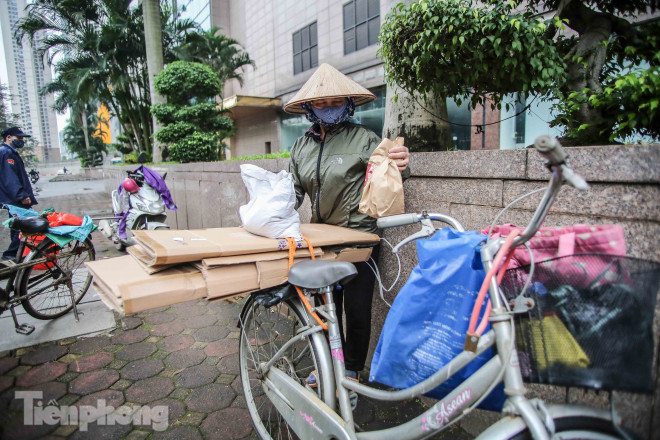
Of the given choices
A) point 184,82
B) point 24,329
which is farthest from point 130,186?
point 184,82

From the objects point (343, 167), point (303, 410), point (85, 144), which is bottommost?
point (303, 410)

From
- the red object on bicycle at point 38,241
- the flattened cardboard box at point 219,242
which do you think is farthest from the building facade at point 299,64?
the red object on bicycle at point 38,241

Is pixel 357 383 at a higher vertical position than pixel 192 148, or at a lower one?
lower

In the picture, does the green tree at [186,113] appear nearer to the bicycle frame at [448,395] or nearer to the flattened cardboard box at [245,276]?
the flattened cardboard box at [245,276]

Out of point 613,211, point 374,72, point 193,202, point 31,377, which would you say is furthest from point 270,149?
point 613,211

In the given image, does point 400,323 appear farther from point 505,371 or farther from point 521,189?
point 521,189

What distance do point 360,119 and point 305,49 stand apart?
5.48m

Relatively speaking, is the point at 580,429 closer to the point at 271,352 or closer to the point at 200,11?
the point at 271,352

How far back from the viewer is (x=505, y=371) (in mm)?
1210

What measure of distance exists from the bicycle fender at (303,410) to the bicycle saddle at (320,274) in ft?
1.86

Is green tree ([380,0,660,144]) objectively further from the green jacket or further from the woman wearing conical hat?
the green jacket

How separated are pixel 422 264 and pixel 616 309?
584 millimetres

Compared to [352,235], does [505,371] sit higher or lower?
lower

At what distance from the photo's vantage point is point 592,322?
110 centimetres
